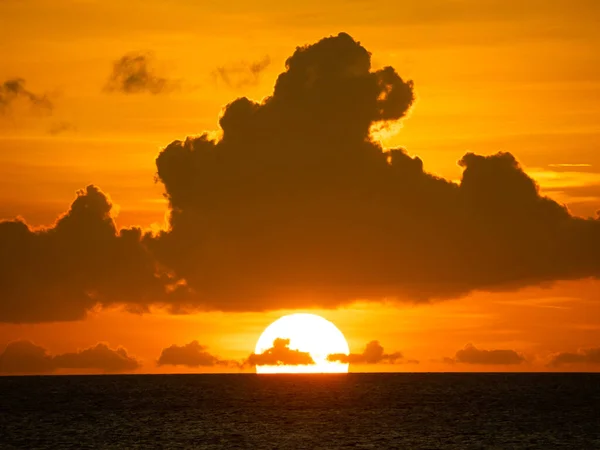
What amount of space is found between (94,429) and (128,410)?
170 feet

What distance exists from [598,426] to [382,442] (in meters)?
43.6

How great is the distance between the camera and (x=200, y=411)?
632ft

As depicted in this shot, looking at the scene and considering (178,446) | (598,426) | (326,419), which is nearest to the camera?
(178,446)

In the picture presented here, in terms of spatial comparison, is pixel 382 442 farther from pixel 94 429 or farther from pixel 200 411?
pixel 200 411

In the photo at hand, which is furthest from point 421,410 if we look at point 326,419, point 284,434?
point 284,434

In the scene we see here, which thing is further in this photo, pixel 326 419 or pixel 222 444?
pixel 326 419

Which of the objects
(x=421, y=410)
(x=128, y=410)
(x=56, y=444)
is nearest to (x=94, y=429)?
(x=56, y=444)

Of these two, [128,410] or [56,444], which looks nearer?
[56,444]

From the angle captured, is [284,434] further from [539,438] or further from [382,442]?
[539,438]

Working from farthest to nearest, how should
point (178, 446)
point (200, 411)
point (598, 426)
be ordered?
point (200, 411)
point (598, 426)
point (178, 446)

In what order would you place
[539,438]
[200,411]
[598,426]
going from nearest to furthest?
[539,438] → [598,426] → [200,411]

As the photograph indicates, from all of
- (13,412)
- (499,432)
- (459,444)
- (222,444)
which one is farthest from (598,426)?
(13,412)

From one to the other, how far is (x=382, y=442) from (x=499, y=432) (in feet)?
74.7

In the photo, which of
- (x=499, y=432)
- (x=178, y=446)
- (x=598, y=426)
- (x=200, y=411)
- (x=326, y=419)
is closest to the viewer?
(x=178, y=446)
